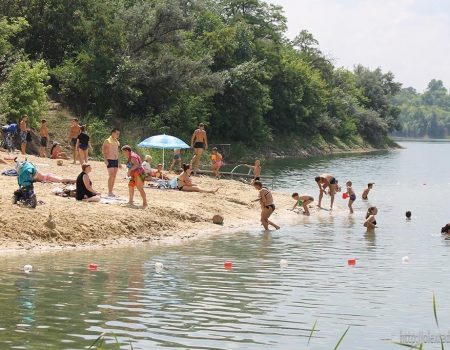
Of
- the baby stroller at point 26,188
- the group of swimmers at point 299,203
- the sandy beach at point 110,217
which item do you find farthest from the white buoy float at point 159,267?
the group of swimmers at point 299,203

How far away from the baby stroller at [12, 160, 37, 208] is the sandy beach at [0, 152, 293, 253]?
6.7 inches

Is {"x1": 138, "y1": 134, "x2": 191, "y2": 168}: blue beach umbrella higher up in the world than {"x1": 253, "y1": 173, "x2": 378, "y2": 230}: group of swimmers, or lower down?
higher up

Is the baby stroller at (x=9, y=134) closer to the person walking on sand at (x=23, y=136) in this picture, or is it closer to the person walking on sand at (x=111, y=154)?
the person walking on sand at (x=23, y=136)

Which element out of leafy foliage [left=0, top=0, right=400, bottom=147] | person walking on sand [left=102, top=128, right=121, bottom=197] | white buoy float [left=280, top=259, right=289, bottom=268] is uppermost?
leafy foliage [left=0, top=0, right=400, bottom=147]

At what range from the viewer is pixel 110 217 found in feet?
75.8

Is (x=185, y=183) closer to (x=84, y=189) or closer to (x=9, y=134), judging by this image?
(x=84, y=189)

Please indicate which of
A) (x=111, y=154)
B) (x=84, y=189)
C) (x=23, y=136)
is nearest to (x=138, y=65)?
(x=23, y=136)

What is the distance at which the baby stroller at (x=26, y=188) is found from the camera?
2178 centimetres

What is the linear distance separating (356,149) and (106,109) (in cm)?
5284

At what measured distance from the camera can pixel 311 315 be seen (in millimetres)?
15055

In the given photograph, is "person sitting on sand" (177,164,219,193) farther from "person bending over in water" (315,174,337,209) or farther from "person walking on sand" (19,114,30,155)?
"person walking on sand" (19,114,30,155)

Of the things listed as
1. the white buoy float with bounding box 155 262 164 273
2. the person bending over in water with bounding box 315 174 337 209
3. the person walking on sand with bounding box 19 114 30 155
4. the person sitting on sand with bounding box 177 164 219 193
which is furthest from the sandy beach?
the person walking on sand with bounding box 19 114 30 155

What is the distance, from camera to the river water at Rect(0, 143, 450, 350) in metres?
13.4

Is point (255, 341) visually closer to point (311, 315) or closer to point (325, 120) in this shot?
point (311, 315)
